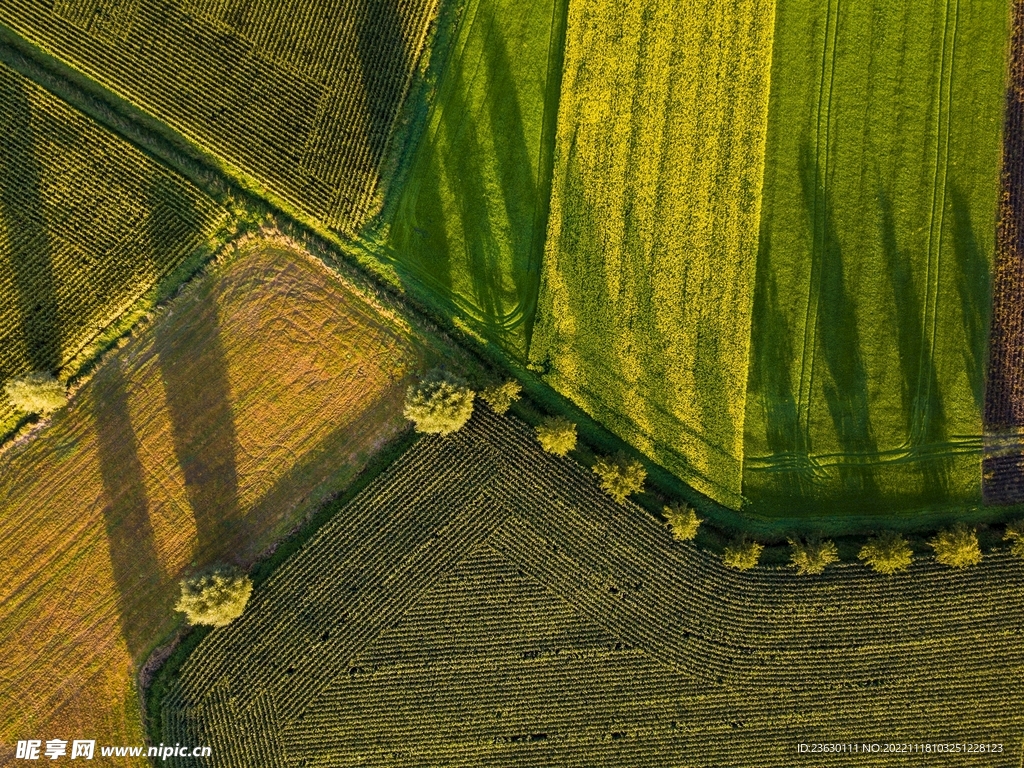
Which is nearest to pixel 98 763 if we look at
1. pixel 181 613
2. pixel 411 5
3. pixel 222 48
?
pixel 181 613

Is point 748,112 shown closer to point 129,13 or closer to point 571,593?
point 571,593

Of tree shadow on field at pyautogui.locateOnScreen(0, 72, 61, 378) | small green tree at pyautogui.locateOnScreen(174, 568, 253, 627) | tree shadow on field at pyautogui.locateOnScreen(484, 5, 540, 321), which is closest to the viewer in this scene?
small green tree at pyautogui.locateOnScreen(174, 568, 253, 627)

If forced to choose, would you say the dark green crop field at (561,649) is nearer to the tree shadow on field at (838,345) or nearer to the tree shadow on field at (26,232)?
the tree shadow on field at (838,345)

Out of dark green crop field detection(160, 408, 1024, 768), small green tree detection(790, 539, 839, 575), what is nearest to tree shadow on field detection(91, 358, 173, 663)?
dark green crop field detection(160, 408, 1024, 768)

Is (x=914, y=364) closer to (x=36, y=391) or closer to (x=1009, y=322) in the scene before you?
(x=1009, y=322)

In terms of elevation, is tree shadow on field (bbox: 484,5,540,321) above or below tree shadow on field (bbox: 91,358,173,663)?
above

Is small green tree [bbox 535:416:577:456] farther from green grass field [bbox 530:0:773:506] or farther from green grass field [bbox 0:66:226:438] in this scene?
green grass field [bbox 0:66:226:438]

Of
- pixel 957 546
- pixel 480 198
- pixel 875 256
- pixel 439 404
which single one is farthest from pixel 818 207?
pixel 439 404

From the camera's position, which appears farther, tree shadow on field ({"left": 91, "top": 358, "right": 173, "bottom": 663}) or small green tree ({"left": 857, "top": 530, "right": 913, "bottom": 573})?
→ tree shadow on field ({"left": 91, "top": 358, "right": 173, "bottom": 663})
